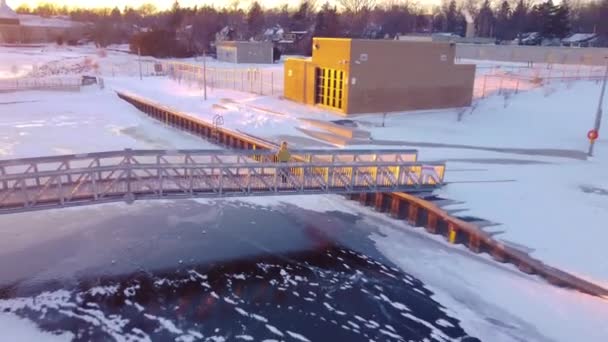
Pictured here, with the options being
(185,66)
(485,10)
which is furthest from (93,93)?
(485,10)

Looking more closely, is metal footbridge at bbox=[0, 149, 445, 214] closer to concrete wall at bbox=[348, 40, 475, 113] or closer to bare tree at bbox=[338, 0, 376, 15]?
concrete wall at bbox=[348, 40, 475, 113]

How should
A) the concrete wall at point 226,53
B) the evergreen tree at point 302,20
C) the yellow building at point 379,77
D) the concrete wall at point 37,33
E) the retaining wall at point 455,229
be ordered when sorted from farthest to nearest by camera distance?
the evergreen tree at point 302,20
the concrete wall at point 37,33
the concrete wall at point 226,53
the yellow building at point 379,77
the retaining wall at point 455,229

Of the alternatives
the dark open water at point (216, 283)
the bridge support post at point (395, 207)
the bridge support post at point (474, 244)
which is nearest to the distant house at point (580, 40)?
the bridge support post at point (395, 207)

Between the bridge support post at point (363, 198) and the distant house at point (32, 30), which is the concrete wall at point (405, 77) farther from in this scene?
the distant house at point (32, 30)

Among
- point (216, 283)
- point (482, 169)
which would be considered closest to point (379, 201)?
point (482, 169)

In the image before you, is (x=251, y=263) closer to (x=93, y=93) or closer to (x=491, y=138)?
(x=491, y=138)

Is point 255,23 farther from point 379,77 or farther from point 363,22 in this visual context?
point 379,77

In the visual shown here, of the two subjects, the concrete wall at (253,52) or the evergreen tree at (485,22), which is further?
the evergreen tree at (485,22)
